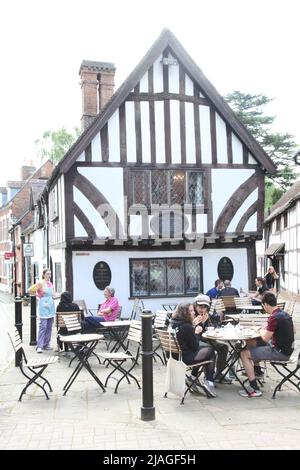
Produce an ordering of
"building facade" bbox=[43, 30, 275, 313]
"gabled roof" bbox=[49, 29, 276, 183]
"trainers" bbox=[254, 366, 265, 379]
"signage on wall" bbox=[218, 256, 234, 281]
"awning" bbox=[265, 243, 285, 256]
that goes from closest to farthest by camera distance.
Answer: "trainers" bbox=[254, 366, 265, 379]
"gabled roof" bbox=[49, 29, 276, 183]
"building facade" bbox=[43, 30, 275, 313]
"signage on wall" bbox=[218, 256, 234, 281]
"awning" bbox=[265, 243, 285, 256]

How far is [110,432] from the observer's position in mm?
5340

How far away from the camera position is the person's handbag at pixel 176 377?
21.2ft

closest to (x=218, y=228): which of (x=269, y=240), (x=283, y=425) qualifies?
(x=283, y=425)

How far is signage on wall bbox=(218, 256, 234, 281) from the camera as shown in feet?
47.7

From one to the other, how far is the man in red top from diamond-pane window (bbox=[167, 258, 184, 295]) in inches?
286

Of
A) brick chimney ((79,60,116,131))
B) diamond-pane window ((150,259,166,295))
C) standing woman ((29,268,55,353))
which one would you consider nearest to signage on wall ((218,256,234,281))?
diamond-pane window ((150,259,166,295))

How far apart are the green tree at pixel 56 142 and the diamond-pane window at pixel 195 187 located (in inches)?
924

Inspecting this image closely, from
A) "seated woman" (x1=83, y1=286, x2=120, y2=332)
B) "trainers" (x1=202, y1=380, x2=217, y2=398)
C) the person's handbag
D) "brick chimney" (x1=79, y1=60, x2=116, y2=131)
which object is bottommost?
"trainers" (x1=202, y1=380, x2=217, y2=398)

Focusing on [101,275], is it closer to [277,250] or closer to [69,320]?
[69,320]

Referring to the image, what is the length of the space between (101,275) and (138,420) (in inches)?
318

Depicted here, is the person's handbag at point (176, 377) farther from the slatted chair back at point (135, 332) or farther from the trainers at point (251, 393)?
the slatted chair back at point (135, 332)

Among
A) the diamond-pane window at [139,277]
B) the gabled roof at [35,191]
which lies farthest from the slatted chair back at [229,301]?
the gabled roof at [35,191]

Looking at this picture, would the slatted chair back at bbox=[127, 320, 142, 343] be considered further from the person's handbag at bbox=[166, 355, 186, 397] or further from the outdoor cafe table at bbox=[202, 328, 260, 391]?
the person's handbag at bbox=[166, 355, 186, 397]

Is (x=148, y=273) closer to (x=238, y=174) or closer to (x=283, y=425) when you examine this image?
(x=238, y=174)
